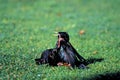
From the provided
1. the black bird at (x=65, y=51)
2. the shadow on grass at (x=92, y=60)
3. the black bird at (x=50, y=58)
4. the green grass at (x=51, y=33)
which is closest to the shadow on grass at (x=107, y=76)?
the green grass at (x=51, y=33)

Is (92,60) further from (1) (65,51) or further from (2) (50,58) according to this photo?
(2) (50,58)

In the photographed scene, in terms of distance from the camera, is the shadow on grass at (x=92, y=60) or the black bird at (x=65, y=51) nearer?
the black bird at (x=65, y=51)

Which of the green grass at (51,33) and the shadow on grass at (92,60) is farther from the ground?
the green grass at (51,33)

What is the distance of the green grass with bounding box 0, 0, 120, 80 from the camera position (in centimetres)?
952

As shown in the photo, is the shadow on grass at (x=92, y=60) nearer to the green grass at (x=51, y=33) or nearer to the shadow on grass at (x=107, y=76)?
the green grass at (x=51, y=33)

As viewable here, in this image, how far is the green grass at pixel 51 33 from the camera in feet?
31.2

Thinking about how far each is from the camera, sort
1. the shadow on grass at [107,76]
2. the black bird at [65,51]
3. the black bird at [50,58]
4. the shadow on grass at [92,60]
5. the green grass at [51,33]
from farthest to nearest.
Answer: the shadow on grass at [92,60] < the black bird at [50,58] < the black bird at [65,51] < the green grass at [51,33] < the shadow on grass at [107,76]

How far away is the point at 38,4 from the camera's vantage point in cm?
2181

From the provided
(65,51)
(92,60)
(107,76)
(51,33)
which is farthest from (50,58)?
(51,33)

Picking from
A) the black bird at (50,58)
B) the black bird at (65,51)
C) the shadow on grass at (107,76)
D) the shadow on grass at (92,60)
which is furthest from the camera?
the shadow on grass at (92,60)

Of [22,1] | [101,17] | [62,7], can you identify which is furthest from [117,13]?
[22,1]

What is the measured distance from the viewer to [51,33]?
14.7m

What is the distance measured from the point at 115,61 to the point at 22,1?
13270mm

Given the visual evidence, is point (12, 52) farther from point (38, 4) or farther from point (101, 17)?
point (38, 4)
